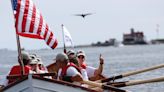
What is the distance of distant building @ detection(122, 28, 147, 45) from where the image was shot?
182 metres

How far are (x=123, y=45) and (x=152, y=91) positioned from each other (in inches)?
6573

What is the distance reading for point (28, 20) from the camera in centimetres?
1538

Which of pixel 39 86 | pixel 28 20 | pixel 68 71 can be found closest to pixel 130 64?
pixel 68 71

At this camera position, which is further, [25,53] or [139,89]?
[139,89]

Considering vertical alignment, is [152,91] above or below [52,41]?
below

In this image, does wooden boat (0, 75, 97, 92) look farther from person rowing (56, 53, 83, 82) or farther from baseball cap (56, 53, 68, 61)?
baseball cap (56, 53, 68, 61)

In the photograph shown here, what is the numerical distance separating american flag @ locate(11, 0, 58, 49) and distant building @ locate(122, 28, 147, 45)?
6545 inches

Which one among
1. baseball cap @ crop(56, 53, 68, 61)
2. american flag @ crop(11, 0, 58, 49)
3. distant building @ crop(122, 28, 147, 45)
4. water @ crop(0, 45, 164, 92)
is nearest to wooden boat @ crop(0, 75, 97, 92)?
baseball cap @ crop(56, 53, 68, 61)

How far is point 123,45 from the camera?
19375 cm

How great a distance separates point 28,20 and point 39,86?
173cm

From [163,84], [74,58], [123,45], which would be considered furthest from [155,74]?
[123,45]

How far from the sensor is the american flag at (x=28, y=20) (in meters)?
15.3

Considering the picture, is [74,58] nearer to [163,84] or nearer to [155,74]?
[163,84]

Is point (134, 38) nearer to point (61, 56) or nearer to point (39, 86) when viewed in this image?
point (61, 56)
